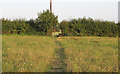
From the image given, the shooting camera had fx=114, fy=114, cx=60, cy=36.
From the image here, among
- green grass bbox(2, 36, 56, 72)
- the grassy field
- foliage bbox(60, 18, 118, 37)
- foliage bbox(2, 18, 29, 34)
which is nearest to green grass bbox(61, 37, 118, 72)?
the grassy field

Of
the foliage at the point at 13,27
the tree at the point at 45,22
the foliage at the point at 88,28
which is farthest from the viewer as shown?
the foliage at the point at 13,27

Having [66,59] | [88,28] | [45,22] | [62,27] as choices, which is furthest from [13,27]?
[66,59]

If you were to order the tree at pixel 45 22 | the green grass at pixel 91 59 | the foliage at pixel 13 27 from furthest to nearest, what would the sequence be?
the foliage at pixel 13 27
the tree at pixel 45 22
the green grass at pixel 91 59

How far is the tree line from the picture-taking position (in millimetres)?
23078

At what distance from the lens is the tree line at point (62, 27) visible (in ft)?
75.7

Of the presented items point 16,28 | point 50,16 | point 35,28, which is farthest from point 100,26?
point 16,28

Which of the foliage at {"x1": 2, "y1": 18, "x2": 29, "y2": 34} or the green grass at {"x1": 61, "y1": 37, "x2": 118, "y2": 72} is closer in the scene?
the green grass at {"x1": 61, "y1": 37, "x2": 118, "y2": 72}

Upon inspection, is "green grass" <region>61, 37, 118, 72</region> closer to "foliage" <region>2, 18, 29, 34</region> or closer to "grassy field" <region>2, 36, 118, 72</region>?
"grassy field" <region>2, 36, 118, 72</region>

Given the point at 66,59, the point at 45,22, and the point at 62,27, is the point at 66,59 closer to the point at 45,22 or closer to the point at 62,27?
the point at 62,27

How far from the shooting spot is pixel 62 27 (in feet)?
75.8

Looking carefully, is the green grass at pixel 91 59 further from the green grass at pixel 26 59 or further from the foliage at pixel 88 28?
the foliage at pixel 88 28

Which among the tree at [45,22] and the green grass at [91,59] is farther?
the tree at [45,22]

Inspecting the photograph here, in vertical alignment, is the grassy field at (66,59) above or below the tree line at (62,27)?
below

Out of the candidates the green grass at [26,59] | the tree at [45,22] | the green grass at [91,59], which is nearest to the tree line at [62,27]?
the tree at [45,22]
